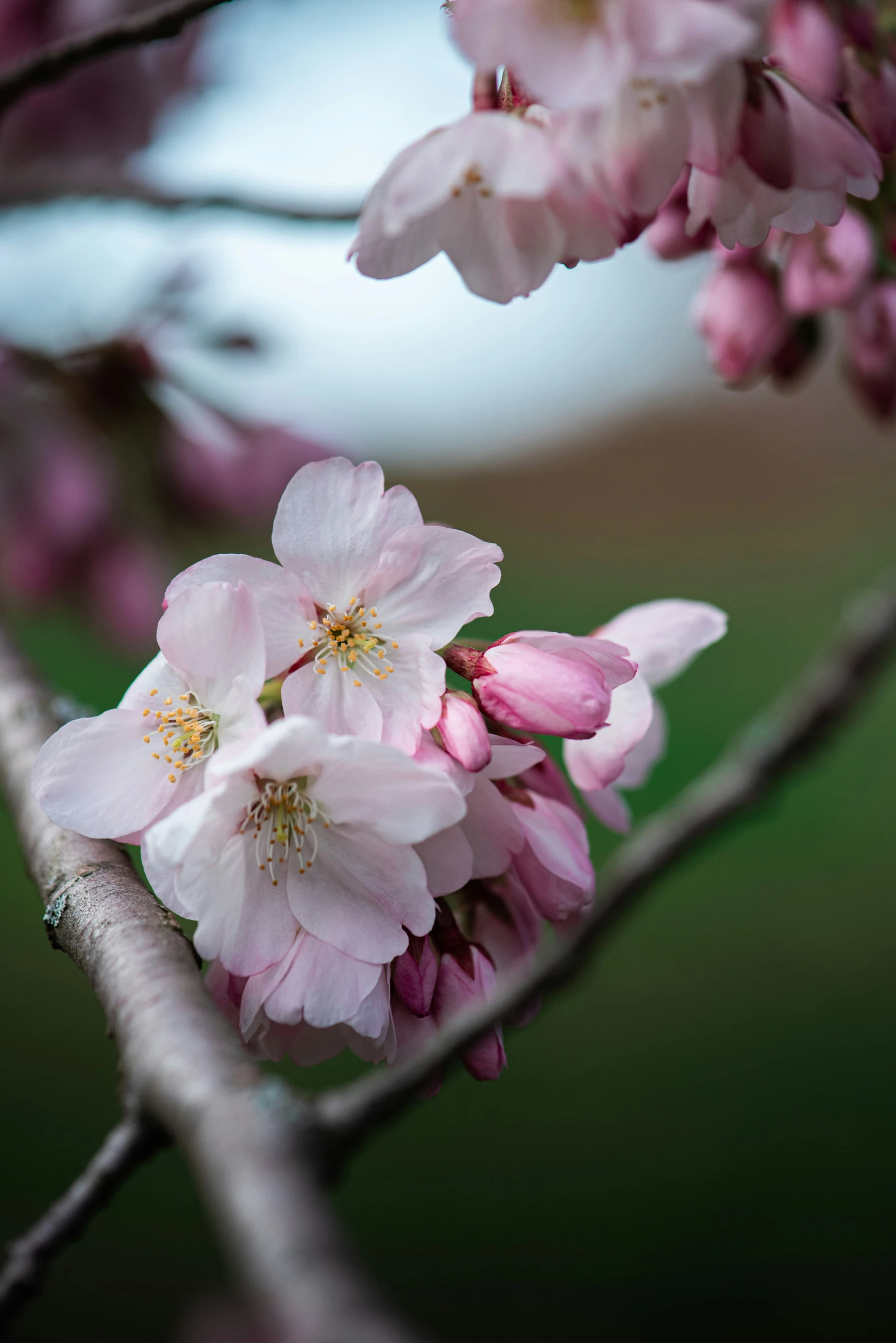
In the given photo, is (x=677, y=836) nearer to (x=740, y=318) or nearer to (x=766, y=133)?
(x=766, y=133)

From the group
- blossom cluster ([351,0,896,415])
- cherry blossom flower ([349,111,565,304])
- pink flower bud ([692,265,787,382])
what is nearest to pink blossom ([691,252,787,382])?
pink flower bud ([692,265,787,382])

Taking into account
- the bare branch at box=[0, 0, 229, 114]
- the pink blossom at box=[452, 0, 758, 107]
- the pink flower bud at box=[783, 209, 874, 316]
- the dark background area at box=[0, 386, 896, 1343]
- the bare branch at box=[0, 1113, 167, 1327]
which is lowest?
the dark background area at box=[0, 386, 896, 1343]

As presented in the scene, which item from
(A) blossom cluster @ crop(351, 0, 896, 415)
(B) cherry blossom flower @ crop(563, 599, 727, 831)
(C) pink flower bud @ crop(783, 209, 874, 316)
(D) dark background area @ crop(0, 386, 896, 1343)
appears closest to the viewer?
(A) blossom cluster @ crop(351, 0, 896, 415)

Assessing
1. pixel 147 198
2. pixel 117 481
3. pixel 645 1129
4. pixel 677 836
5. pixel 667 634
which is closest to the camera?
pixel 677 836

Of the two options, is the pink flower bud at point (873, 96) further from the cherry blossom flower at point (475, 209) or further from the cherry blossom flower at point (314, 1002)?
the cherry blossom flower at point (314, 1002)

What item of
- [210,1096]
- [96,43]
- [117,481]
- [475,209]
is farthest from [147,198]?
[210,1096]

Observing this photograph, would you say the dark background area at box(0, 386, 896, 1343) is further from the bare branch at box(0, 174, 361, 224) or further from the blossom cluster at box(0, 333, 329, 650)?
the bare branch at box(0, 174, 361, 224)

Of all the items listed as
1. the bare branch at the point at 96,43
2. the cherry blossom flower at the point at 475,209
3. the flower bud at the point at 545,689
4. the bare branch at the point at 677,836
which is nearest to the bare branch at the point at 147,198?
the bare branch at the point at 96,43
